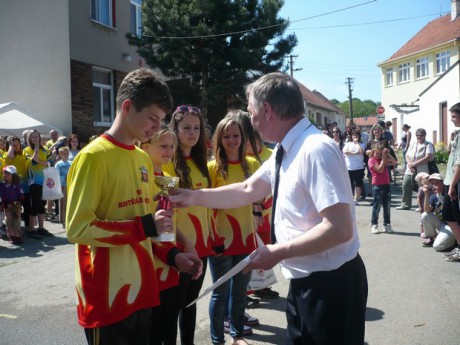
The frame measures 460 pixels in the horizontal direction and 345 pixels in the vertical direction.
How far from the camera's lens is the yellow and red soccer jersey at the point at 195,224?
11.4 ft

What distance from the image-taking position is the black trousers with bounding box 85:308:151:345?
2320mm

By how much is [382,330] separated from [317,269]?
2528 millimetres

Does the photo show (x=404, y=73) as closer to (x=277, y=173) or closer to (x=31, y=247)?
(x=31, y=247)

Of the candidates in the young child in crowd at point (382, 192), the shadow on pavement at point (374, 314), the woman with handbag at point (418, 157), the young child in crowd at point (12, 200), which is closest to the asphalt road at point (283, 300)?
the shadow on pavement at point (374, 314)

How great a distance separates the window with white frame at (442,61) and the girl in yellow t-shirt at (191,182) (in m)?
39.5

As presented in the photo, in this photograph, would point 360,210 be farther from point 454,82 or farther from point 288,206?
point 454,82

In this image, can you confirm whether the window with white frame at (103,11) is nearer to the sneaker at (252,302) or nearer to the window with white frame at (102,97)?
the window with white frame at (102,97)

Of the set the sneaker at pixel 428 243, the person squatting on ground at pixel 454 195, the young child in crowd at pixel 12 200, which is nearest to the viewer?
the person squatting on ground at pixel 454 195

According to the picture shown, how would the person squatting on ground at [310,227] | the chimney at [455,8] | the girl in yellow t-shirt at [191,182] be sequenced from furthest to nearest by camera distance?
the chimney at [455,8] → the girl in yellow t-shirt at [191,182] → the person squatting on ground at [310,227]

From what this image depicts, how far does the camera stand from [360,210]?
11625mm

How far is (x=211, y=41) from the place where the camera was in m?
15.9

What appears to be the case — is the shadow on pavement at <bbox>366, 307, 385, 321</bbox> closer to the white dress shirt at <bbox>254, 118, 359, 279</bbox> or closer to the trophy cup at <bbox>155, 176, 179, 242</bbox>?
the white dress shirt at <bbox>254, 118, 359, 279</bbox>

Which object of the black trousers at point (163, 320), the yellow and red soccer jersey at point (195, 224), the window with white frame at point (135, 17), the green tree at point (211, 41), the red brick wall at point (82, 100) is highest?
the window with white frame at point (135, 17)

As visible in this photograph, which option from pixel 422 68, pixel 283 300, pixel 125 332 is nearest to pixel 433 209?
pixel 283 300
